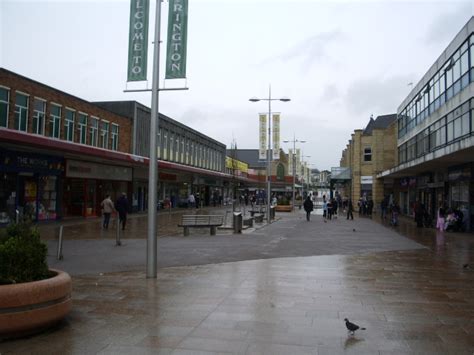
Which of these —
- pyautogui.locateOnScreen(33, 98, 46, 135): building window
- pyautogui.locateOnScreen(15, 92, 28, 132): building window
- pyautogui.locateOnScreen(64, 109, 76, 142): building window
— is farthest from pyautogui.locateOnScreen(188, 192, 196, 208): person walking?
pyautogui.locateOnScreen(15, 92, 28, 132): building window

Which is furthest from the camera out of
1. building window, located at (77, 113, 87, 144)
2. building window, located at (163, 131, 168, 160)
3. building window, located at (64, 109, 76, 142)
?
building window, located at (163, 131, 168, 160)

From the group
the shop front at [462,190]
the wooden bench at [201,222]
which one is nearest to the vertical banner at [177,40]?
the wooden bench at [201,222]

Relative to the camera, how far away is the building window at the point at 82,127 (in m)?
29.2

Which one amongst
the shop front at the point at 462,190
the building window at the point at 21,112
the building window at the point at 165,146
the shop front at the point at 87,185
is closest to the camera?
the shop front at the point at 462,190

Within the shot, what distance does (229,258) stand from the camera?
12070 millimetres

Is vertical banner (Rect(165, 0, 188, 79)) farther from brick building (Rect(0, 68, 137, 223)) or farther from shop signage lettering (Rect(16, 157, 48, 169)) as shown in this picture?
shop signage lettering (Rect(16, 157, 48, 169))

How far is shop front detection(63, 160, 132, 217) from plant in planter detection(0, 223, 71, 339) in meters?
21.0

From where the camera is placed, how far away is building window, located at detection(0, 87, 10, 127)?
22.4m

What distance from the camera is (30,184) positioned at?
23109 mm

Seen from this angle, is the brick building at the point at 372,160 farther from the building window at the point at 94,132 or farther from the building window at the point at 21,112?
the building window at the point at 21,112

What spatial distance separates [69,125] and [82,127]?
1514 mm

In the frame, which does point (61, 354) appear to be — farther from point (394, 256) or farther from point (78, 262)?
point (394, 256)

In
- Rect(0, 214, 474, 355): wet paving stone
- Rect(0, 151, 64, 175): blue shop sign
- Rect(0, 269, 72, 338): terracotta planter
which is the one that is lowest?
Rect(0, 214, 474, 355): wet paving stone

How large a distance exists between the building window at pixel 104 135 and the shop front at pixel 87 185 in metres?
2.00
